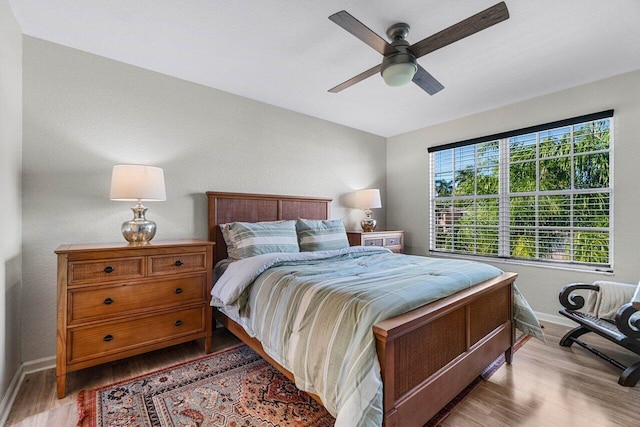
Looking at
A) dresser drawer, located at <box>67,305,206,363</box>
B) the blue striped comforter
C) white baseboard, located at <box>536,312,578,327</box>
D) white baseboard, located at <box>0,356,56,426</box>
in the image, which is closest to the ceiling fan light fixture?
the blue striped comforter

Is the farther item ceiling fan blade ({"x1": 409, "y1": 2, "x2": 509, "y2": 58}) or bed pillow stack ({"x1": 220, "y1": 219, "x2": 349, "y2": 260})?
bed pillow stack ({"x1": 220, "y1": 219, "x2": 349, "y2": 260})

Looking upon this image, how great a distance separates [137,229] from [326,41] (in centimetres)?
207

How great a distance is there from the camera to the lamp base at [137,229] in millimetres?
2252

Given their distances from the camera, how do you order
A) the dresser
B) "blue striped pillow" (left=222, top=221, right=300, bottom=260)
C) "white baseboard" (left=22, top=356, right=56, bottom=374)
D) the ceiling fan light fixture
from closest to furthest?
the dresser
the ceiling fan light fixture
"white baseboard" (left=22, top=356, right=56, bottom=374)
"blue striped pillow" (left=222, top=221, right=300, bottom=260)

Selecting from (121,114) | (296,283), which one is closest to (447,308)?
(296,283)

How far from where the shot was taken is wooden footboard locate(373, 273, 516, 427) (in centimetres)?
128

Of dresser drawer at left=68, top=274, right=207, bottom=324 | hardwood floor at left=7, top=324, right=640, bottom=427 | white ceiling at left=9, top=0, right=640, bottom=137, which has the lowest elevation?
hardwood floor at left=7, top=324, right=640, bottom=427

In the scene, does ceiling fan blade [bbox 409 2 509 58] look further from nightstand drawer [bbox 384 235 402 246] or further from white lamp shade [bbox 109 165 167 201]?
nightstand drawer [bbox 384 235 402 246]

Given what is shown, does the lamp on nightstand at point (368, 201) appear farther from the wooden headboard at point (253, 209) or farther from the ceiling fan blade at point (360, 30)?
the ceiling fan blade at point (360, 30)

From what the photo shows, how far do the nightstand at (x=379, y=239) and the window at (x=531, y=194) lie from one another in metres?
0.49

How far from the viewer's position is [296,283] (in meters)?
1.79

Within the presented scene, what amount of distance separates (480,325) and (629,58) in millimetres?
2689

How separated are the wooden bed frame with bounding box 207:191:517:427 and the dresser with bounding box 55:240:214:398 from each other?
0.42 m

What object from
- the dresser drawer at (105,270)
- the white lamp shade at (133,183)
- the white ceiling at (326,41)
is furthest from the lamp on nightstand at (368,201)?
the dresser drawer at (105,270)
